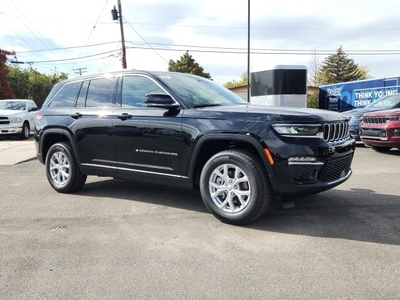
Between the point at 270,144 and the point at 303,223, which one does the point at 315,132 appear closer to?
the point at 270,144

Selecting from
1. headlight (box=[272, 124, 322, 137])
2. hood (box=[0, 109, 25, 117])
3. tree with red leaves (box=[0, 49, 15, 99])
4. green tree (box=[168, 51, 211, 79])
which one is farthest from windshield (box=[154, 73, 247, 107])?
green tree (box=[168, 51, 211, 79])

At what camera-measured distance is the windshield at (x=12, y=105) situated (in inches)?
632

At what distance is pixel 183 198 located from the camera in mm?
5230

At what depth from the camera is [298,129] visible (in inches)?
145

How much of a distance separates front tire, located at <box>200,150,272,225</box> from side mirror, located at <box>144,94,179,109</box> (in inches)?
31.6

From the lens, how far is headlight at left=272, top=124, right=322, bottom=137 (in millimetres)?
3687

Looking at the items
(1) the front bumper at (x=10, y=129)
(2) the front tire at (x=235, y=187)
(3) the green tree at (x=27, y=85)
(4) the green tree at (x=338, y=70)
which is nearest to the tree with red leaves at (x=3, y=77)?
(3) the green tree at (x=27, y=85)

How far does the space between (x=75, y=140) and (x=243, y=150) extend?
105 inches

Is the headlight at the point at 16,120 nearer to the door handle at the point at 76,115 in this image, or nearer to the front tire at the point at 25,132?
the front tire at the point at 25,132

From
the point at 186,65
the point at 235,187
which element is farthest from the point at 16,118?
the point at 186,65

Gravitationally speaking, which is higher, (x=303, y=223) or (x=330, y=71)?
(x=330, y=71)

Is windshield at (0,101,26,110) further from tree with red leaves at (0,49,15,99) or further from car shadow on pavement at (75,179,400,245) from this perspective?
tree with red leaves at (0,49,15,99)

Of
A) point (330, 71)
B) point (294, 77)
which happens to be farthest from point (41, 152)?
point (330, 71)

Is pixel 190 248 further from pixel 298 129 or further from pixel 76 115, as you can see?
pixel 76 115
